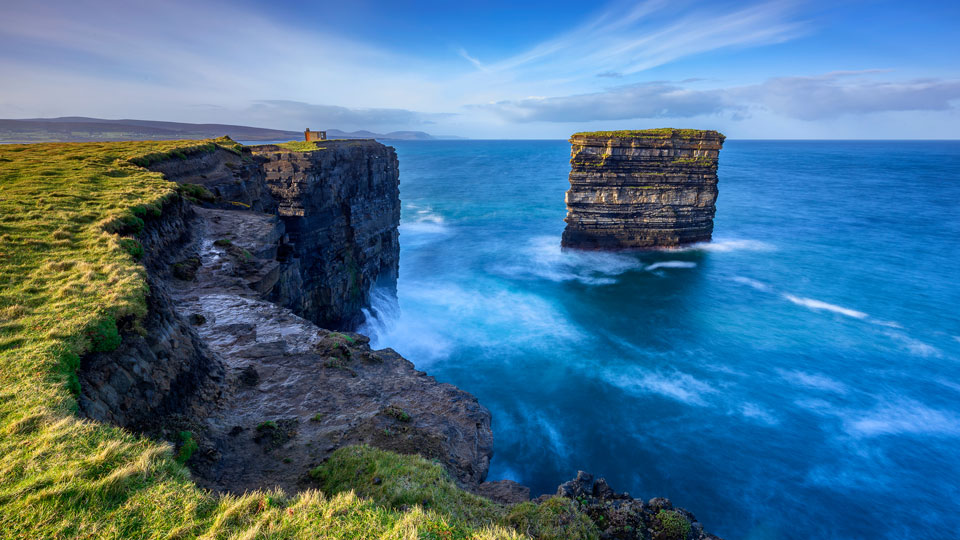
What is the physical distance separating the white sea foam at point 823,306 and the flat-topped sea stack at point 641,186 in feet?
53.1

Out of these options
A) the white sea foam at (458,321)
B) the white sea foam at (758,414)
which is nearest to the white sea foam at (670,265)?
the white sea foam at (458,321)

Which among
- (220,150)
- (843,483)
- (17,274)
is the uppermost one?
(220,150)

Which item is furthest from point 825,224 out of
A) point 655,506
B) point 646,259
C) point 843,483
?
point 655,506

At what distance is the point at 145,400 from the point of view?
8641 mm

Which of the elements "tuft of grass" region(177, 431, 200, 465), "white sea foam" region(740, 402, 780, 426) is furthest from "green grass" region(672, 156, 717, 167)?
"tuft of grass" region(177, 431, 200, 465)

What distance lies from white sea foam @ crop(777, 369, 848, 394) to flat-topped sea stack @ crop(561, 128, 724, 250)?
27.6 m

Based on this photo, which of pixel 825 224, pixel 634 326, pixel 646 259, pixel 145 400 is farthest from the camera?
pixel 825 224

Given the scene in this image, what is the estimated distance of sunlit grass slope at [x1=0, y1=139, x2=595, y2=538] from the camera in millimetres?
5395

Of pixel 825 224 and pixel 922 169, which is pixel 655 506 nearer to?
pixel 825 224

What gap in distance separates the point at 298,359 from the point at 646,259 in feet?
158

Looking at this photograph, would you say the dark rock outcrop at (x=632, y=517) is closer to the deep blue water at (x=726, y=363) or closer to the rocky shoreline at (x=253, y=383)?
the rocky shoreline at (x=253, y=383)

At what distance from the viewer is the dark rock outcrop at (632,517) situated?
8930mm

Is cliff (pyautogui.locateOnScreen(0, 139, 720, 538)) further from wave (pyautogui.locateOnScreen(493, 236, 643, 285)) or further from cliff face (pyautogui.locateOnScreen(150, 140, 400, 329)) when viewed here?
wave (pyautogui.locateOnScreen(493, 236, 643, 285))

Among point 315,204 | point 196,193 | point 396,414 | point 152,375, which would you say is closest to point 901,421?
point 396,414
